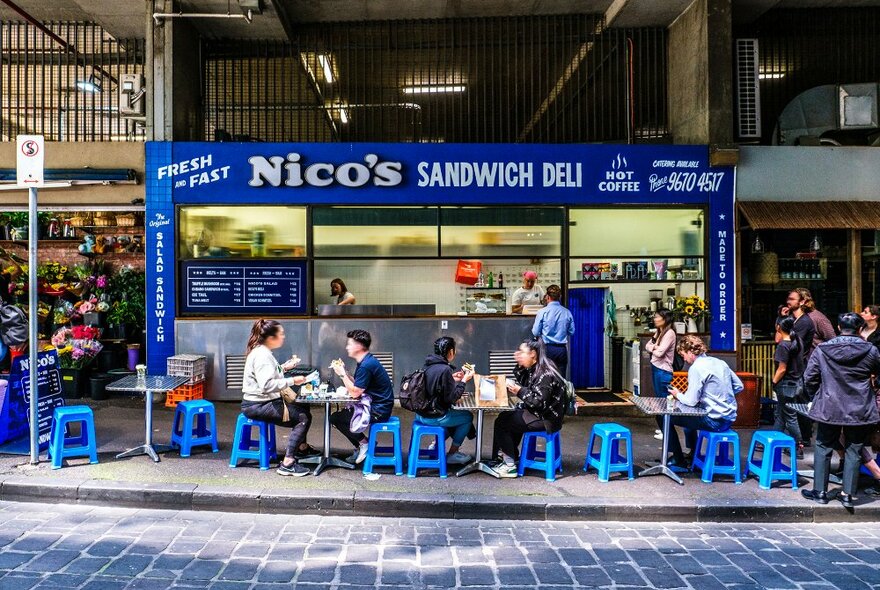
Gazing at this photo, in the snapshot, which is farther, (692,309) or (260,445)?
(692,309)

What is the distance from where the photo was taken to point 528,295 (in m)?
11.0

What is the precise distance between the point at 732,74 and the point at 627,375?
19.3 feet

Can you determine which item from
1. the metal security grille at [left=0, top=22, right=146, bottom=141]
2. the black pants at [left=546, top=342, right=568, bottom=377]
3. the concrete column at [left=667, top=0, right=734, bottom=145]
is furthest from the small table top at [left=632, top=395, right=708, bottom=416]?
the metal security grille at [left=0, top=22, right=146, bottom=141]

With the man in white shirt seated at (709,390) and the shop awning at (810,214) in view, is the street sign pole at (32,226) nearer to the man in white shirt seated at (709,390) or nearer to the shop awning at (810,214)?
the man in white shirt seated at (709,390)

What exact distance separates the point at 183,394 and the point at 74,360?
2.35 m

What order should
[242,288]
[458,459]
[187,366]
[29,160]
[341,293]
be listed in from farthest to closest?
[341,293]
[242,288]
[187,366]
[458,459]
[29,160]

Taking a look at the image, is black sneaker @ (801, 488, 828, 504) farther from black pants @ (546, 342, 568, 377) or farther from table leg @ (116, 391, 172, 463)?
table leg @ (116, 391, 172, 463)

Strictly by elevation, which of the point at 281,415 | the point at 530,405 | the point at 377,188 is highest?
the point at 377,188

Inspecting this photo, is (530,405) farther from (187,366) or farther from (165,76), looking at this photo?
(165,76)

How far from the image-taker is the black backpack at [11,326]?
696cm

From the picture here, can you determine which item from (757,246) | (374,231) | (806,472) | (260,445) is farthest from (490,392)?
(757,246)

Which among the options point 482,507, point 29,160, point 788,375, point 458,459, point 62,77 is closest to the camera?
point 482,507

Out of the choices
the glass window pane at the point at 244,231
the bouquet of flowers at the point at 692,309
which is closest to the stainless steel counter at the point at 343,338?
the glass window pane at the point at 244,231

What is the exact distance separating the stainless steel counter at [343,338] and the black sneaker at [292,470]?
12.5ft
